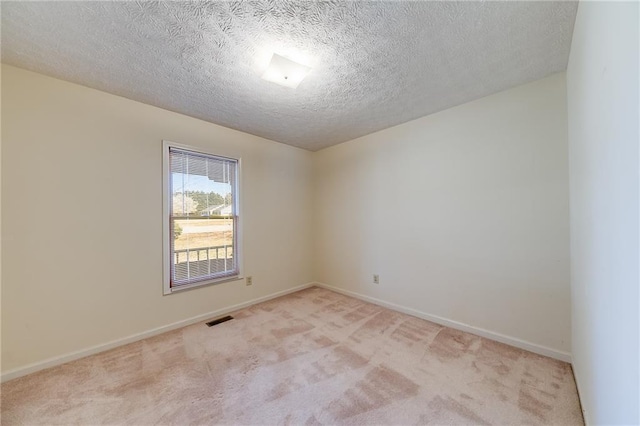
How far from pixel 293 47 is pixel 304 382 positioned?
254 centimetres

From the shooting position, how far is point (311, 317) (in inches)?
117

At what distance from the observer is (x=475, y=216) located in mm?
2518

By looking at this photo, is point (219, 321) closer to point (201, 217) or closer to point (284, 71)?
point (201, 217)

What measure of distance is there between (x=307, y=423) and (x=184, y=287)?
2100mm

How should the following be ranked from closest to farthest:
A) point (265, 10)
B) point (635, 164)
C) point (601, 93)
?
point (635, 164)
point (601, 93)
point (265, 10)

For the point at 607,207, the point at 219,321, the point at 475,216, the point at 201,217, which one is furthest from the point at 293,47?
the point at 219,321

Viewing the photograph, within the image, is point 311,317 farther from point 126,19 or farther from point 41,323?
point 126,19

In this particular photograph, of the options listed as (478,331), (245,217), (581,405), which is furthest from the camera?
(245,217)

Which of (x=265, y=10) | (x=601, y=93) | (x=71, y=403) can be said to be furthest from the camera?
(x=71, y=403)

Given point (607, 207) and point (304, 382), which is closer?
point (607, 207)

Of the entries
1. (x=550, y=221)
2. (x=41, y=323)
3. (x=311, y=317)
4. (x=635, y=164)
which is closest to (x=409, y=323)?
(x=311, y=317)

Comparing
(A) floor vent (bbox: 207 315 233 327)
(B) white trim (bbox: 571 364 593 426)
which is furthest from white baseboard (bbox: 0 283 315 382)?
(B) white trim (bbox: 571 364 593 426)

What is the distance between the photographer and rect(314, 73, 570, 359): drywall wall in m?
2.08

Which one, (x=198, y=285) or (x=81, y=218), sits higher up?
(x=81, y=218)
